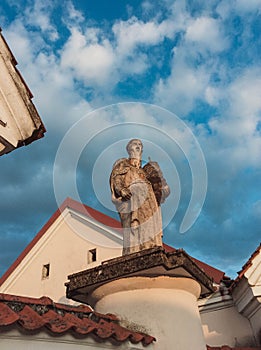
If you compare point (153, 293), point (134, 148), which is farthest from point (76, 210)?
point (153, 293)

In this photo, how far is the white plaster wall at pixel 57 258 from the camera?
472 inches

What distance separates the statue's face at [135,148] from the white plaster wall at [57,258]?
23.7ft

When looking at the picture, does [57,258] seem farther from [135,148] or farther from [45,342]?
[45,342]

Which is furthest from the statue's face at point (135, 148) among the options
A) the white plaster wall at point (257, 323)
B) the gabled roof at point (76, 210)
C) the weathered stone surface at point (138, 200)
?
the gabled roof at point (76, 210)

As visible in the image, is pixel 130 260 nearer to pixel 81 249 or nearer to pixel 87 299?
pixel 87 299

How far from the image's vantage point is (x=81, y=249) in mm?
12453

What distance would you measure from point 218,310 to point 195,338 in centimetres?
413

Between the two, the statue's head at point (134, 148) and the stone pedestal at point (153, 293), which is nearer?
the stone pedestal at point (153, 293)

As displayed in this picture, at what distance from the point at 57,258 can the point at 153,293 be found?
33.5 ft

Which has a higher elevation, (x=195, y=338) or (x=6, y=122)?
(x=6, y=122)

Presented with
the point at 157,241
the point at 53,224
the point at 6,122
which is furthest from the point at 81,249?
the point at 6,122

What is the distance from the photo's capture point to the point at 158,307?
3.20 m

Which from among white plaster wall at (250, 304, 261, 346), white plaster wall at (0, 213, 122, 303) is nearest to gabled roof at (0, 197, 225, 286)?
white plaster wall at (0, 213, 122, 303)

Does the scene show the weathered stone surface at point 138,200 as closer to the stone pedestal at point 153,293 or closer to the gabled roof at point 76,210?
the stone pedestal at point 153,293
